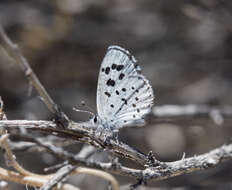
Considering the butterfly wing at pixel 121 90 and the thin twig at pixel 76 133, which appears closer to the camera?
the thin twig at pixel 76 133

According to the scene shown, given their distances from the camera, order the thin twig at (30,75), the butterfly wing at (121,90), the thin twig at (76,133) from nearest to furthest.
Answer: the thin twig at (30,75), the thin twig at (76,133), the butterfly wing at (121,90)

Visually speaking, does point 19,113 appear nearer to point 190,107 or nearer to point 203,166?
point 190,107

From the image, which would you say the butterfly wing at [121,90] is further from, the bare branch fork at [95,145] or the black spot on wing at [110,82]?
the bare branch fork at [95,145]

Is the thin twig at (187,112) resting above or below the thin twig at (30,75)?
above

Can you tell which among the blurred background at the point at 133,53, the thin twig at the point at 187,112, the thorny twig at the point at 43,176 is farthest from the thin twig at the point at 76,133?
the blurred background at the point at 133,53

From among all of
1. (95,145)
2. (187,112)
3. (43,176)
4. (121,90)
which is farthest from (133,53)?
(95,145)

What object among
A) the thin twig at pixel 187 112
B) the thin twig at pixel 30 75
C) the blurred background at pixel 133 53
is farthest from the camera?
the blurred background at pixel 133 53
